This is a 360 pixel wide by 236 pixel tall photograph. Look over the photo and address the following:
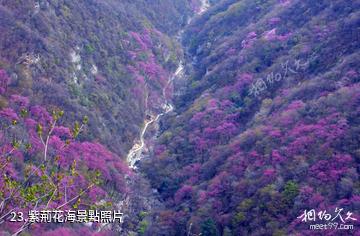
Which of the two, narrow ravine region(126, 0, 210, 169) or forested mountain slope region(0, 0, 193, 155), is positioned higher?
forested mountain slope region(0, 0, 193, 155)

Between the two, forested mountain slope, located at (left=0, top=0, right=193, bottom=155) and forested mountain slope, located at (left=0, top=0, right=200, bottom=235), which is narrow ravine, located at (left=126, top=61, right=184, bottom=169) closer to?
forested mountain slope, located at (left=0, top=0, right=200, bottom=235)

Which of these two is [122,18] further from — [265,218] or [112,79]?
[265,218]

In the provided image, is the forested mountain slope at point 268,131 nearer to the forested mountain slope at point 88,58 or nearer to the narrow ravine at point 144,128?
the narrow ravine at point 144,128

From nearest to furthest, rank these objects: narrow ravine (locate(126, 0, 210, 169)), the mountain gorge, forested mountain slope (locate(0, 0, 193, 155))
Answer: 1. the mountain gorge
2. forested mountain slope (locate(0, 0, 193, 155))
3. narrow ravine (locate(126, 0, 210, 169))

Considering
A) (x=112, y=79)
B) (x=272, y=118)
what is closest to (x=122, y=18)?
(x=112, y=79)

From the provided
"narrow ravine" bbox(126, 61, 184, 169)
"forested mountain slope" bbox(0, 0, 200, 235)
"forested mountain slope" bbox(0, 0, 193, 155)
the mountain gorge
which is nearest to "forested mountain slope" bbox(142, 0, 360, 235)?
the mountain gorge

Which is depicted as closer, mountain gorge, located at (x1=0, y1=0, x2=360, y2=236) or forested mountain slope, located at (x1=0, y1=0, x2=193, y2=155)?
mountain gorge, located at (x1=0, y1=0, x2=360, y2=236)

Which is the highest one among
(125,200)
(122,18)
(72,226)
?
(122,18)

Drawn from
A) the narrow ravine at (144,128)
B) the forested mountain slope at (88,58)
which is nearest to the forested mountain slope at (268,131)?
the narrow ravine at (144,128)
